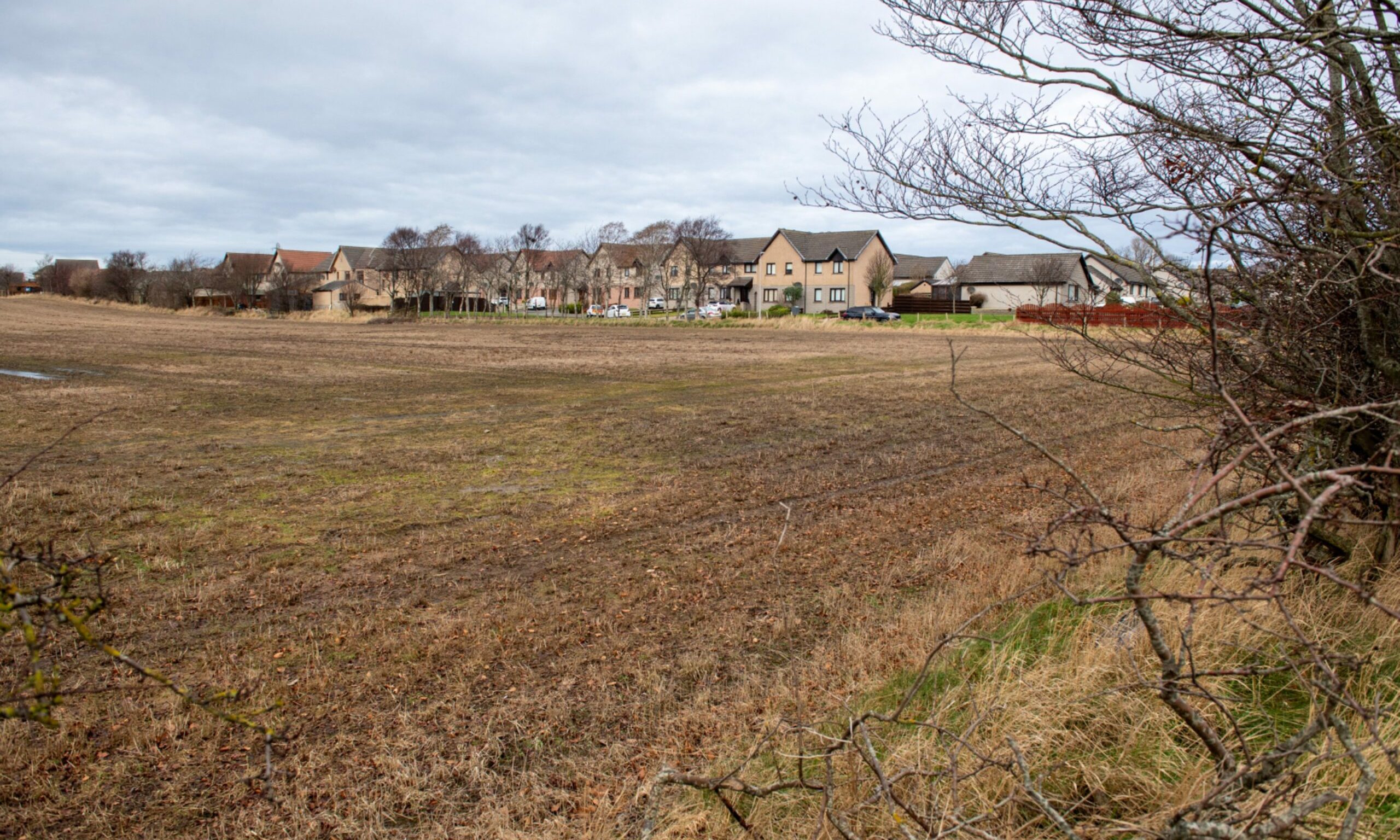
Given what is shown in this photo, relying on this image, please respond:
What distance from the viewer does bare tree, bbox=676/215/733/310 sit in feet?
271

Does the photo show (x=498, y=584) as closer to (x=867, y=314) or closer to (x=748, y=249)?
(x=867, y=314)

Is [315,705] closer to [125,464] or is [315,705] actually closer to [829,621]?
[829,621]

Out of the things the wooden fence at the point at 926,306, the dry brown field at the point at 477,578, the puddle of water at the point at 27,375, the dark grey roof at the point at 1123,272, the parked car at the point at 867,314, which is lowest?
the dry brown field at the point at 477,578

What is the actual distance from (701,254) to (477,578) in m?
76.5

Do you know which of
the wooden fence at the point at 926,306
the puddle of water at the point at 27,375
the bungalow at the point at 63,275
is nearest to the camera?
the puddle of water at the point at 27,375

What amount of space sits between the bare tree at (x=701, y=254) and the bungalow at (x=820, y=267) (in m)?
7.38

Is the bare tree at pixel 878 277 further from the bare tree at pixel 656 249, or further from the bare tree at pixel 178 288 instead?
the bare tree at pixel 178 288

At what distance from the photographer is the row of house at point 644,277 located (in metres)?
87.0

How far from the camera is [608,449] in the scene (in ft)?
48.0

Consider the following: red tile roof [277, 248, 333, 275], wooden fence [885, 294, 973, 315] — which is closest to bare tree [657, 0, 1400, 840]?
wooden fence [885, 294, 973, 315]

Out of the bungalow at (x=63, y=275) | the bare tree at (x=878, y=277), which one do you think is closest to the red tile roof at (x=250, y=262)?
the bungalow at (x=63, y=275)

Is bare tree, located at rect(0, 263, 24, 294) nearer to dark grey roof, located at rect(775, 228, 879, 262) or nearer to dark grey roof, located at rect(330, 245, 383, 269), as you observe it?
dark grey roof, located at rect(330, 245, 383, 269)

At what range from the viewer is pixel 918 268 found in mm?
106500

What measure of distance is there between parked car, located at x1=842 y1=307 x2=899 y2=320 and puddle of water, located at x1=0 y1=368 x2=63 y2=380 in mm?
55468
